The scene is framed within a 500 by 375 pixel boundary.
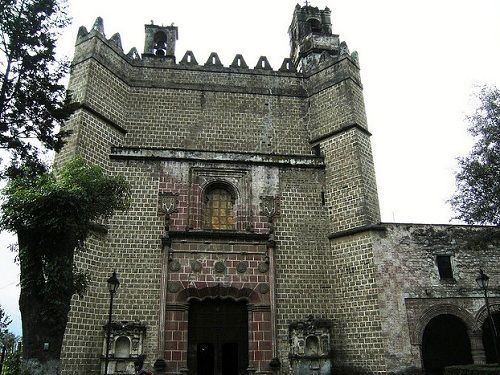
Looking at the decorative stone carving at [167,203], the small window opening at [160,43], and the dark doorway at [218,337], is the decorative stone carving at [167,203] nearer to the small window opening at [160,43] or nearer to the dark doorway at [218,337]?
the dark doorway at [218,337]

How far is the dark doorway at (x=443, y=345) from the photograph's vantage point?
17.2 meters

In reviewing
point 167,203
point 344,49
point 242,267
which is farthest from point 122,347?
point 344,49

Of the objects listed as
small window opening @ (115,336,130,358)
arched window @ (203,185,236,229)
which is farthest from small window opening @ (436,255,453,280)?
small window opening @ (115,336,130,358)

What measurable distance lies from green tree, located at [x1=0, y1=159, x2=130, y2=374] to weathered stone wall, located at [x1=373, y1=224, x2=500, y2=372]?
9.68 metres

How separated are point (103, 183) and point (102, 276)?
4244 mm

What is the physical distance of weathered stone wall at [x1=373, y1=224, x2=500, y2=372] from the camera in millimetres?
14141

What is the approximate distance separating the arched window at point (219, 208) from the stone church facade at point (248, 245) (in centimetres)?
6

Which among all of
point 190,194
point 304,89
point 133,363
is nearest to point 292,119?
point 304,89

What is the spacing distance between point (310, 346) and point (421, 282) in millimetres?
4421

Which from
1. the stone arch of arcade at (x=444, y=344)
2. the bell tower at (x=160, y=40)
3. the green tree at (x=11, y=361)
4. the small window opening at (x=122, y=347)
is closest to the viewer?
the small window opening at (x=122, y=347)

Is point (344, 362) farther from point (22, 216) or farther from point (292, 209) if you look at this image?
point (22, 216)

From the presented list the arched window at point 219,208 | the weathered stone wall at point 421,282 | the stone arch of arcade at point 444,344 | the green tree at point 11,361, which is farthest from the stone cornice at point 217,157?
the stone arch of arcade at point 444,344

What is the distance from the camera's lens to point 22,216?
34.9 feet

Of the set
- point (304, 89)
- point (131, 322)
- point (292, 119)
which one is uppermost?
point (304, 89)
